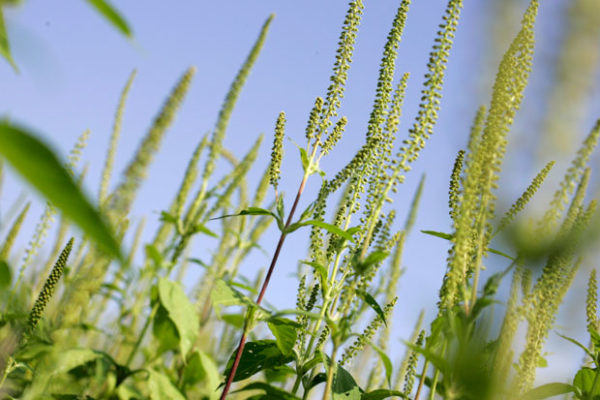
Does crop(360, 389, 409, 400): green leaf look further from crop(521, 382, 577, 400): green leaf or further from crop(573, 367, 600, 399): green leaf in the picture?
crop(573, 367, 600, 399): green leaf

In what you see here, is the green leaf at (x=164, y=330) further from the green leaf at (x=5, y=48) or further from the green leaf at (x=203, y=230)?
the green leaf at (x=5, y=48)

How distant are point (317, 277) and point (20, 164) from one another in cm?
187

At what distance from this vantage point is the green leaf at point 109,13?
458mm

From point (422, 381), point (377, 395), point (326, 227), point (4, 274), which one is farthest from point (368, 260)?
point (4, 274)

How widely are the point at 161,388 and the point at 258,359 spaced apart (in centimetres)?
48

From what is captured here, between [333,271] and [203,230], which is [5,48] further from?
[203,230]

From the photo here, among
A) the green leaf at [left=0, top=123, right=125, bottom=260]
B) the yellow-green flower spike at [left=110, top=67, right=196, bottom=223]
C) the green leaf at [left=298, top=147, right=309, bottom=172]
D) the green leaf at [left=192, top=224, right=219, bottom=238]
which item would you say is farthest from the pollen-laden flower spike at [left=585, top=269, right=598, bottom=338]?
the green leaf at [left=192, top=224, right=219, bottom=238]

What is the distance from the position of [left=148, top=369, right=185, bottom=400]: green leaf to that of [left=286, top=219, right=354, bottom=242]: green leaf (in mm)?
875

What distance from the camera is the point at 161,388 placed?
2383 mm

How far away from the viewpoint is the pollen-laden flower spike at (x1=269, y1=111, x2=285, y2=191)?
7.48ft

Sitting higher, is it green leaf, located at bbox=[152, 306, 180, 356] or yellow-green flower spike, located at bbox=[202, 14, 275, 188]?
yellow-green flower spike, located at bbox=[202, 14, 275, 188]

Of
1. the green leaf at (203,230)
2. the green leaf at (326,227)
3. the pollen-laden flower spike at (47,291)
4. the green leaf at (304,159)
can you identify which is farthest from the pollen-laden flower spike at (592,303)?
the green leaf at (203,230)

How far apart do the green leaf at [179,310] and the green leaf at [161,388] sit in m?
0.35

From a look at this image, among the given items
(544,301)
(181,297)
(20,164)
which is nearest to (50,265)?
(181,297)
